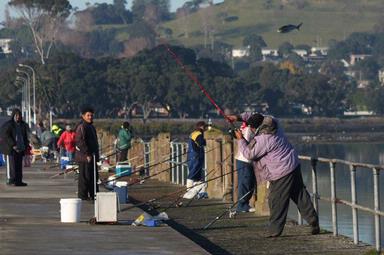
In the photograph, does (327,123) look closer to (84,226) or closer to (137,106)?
(137,106)

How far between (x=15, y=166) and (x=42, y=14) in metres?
119

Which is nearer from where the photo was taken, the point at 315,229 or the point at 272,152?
the point at 272,152

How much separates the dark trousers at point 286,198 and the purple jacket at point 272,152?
98 millimetres

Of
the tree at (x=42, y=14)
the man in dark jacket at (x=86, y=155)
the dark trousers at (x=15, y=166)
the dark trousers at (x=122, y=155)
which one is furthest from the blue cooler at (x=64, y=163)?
the tree at (x=42, y=14)

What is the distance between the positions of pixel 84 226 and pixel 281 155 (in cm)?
264

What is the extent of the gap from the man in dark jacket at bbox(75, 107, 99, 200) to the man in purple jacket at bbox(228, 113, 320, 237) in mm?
5789

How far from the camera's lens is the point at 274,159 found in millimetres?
17969

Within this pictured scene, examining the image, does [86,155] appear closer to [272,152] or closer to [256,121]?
[256,121]

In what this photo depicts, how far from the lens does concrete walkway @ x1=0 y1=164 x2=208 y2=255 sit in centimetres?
1617

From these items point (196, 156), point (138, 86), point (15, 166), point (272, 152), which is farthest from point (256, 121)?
point (138, 86)

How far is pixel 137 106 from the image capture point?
5832 inches

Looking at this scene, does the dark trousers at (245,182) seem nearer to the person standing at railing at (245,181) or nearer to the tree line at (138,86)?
the person standing at railing at (245,181)

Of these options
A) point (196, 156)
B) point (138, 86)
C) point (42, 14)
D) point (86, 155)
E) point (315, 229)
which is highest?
point (42, 14)

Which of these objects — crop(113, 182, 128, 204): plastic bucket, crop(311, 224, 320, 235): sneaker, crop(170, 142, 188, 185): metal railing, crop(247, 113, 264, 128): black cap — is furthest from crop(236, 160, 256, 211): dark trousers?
crop(170, 142, 188, 185): metal railing
